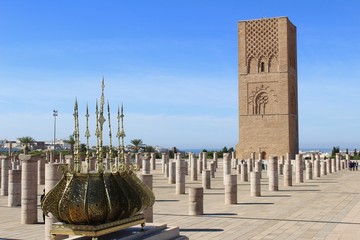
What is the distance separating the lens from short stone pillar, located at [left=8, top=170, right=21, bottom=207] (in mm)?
13703

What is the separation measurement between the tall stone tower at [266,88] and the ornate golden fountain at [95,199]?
41396 millimetres

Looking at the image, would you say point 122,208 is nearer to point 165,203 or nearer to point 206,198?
point 165,203

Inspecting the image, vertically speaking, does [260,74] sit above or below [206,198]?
above

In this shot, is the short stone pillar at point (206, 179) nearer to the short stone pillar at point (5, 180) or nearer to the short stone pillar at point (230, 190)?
the short stone pillar at point (230, 190)

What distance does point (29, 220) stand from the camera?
11070mm

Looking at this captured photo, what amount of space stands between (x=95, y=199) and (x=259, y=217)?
25.2 feet

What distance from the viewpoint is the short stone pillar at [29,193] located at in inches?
437

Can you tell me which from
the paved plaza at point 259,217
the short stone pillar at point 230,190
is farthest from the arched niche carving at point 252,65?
the short stone pillar at point 230,190

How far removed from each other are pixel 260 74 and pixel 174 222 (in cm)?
3719

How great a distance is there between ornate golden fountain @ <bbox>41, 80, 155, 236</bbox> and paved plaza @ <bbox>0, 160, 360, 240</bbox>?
4444mm

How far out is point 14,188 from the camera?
45.9ft

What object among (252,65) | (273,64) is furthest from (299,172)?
(252,65)

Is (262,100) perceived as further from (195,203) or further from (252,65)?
(195,203)

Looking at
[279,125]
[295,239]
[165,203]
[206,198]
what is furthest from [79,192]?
[279,125]
